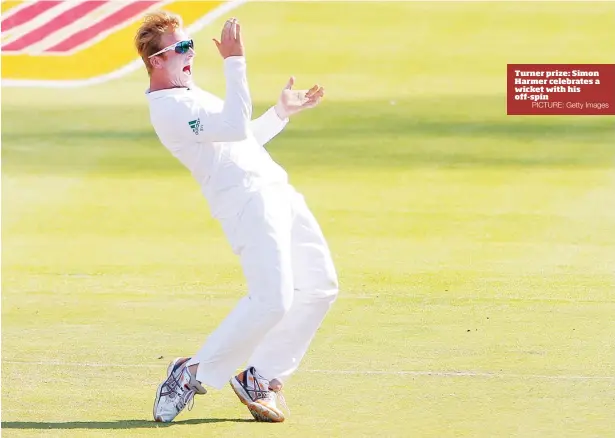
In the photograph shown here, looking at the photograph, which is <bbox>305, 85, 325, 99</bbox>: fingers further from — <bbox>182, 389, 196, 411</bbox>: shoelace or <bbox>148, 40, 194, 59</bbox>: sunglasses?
<bbox>182, 389, 196, 411</bbox>: shoelace

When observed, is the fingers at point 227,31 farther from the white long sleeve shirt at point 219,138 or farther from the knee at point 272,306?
the knee at point 272,306

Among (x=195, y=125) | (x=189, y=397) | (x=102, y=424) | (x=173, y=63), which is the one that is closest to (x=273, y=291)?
(x=189, y=397)

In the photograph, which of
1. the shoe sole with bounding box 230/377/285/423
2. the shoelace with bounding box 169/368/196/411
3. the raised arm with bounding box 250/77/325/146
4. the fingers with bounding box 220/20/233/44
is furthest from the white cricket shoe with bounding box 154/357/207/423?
the fingers with bounding box 220/20/233/44

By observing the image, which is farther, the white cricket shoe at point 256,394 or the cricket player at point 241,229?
the white cricket shoe at point 256,394

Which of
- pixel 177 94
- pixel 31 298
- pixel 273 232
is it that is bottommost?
pixel 31 298

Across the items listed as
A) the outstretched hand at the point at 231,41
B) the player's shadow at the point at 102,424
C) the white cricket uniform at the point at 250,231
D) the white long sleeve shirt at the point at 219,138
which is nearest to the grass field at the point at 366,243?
the player's shadow at the point at 102,424

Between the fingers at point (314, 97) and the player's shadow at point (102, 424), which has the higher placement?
the fingers at point (314, 97)

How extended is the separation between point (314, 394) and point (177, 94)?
4.96ft

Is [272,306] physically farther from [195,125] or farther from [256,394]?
[195,125]

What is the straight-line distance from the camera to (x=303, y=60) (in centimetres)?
1919

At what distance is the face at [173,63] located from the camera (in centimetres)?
606

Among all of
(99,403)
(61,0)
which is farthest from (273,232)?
(61,0)

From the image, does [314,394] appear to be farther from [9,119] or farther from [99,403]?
[9,119]

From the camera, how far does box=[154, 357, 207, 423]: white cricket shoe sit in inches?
237
